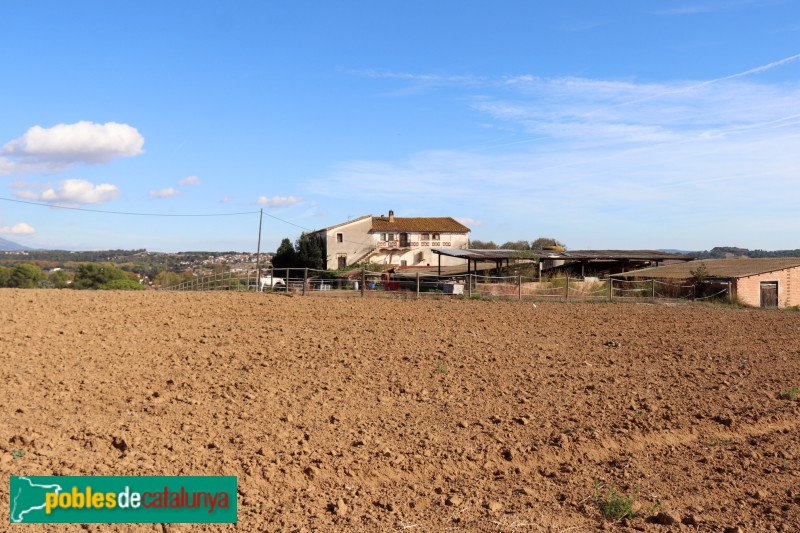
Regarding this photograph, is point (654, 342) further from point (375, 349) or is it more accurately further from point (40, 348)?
point (40, 348)

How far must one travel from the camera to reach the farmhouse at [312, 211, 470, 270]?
63500 mm

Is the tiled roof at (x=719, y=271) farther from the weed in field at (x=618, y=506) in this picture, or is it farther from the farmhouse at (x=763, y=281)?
the weed in field at (x=618, y=506)

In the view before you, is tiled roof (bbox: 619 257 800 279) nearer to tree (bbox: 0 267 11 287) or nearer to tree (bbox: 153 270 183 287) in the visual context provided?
tree (bbox: 153 270 183 287)

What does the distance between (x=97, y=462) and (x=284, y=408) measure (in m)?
2.72

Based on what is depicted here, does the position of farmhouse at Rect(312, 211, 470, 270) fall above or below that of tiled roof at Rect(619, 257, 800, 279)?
above

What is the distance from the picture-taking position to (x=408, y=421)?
328 inches

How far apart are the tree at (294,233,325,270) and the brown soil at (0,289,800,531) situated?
43803 mm

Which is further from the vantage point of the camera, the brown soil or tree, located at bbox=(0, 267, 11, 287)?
tree, located at bbox=(0, 267, 11, 287)

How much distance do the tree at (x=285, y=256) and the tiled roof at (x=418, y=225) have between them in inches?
323

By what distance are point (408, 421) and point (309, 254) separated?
52646mm

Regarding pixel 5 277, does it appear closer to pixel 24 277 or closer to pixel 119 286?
pixel 24 277

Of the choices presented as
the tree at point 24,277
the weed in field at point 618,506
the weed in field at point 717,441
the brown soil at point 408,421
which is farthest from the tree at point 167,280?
the weed in field at point 618,506

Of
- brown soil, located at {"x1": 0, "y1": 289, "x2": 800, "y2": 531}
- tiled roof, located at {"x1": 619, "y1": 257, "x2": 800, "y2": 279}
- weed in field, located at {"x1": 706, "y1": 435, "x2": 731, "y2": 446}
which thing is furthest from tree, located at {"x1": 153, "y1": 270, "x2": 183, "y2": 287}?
weed in field, located at {"x1": 706, "y1": 435, "x2": 731, "y2": 446}

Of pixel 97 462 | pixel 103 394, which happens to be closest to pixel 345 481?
pixel 97 462
